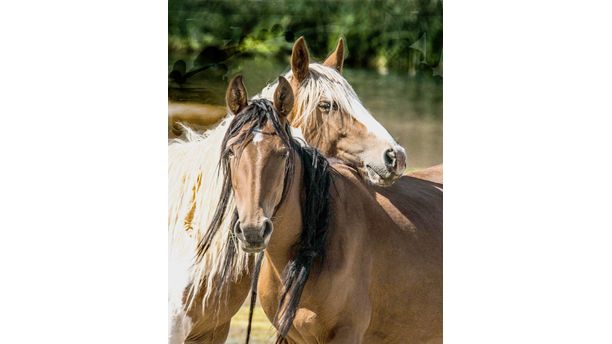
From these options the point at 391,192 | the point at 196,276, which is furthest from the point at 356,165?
the point at 196,276

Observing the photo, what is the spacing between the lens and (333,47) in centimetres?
355

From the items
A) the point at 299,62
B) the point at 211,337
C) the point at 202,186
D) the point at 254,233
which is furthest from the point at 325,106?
the point at 211,337

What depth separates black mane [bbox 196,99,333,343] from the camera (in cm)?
309

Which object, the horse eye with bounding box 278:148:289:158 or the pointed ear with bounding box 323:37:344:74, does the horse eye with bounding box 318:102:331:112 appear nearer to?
the pointed ear with bounding box 323:37:344:74

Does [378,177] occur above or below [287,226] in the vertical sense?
above

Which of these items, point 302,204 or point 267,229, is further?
point 302,204

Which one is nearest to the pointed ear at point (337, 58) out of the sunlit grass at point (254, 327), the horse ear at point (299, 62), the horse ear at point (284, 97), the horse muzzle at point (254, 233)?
the horse ear at point (299, 62)

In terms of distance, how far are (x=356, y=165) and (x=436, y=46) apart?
27.3 inches

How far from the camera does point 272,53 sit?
3527 millimetres

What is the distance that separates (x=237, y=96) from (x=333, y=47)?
0.58m

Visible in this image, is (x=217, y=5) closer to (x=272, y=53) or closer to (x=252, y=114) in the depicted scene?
(x=272, y=53)

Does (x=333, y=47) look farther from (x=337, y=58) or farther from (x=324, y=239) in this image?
(x=324, y=239)

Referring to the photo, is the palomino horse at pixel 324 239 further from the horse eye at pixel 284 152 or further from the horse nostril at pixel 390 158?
the horse nostril at pixel 390 158

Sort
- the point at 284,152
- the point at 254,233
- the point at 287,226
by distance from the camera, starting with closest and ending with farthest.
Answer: the point at 254,233 < the point at 284,152 < the point at 287,226
